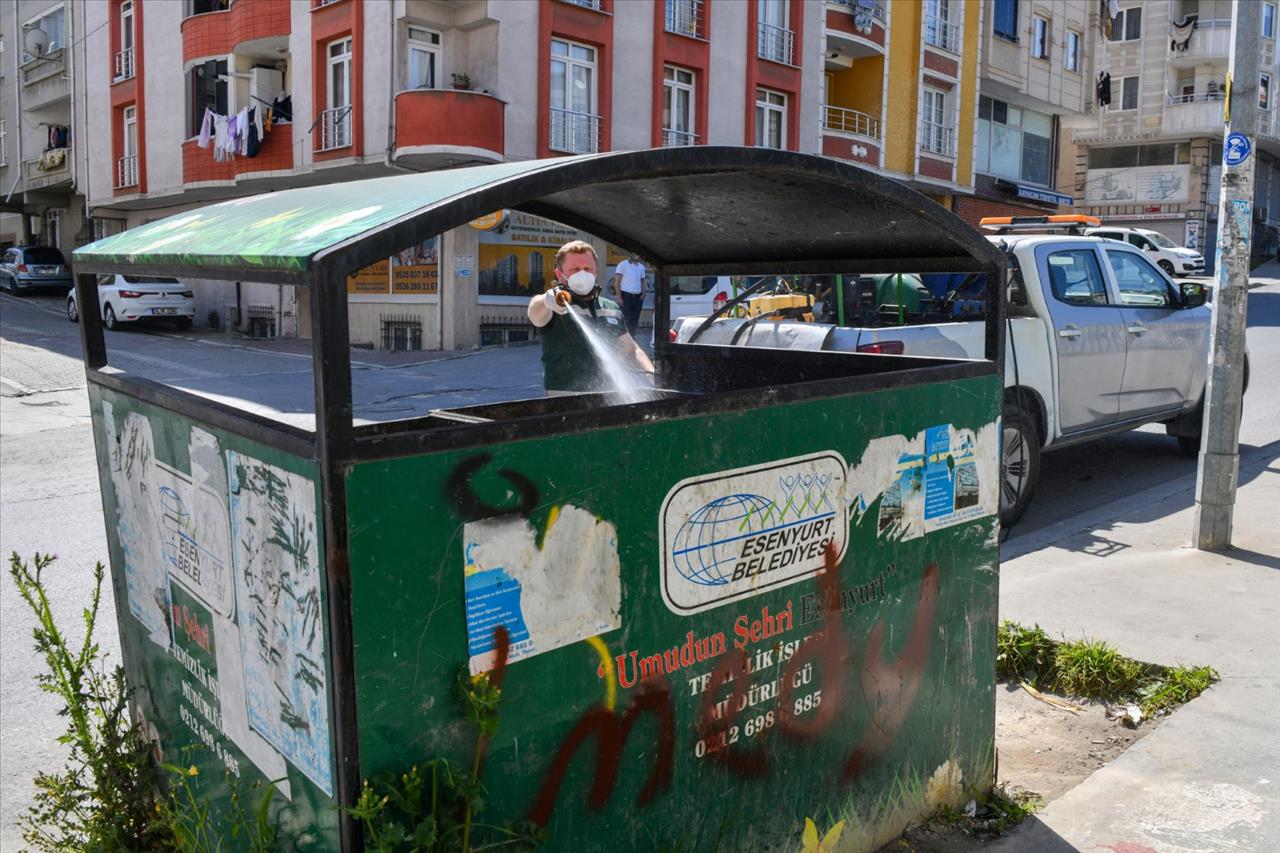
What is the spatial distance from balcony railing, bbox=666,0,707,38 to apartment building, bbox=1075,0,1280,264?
23096 millimetres

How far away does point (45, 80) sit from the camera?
36344 mm

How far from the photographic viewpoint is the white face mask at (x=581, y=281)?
5.53 meters

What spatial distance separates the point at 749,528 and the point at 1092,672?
2462mm

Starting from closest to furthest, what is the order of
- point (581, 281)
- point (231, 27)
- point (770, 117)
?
point (581, 281) < point (231, 27) < point (770, 117)

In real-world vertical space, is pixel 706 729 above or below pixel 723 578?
below

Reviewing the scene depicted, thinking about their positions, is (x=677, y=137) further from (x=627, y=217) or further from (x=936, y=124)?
(x=627, y=217)

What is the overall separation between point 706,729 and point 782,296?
5774 mm

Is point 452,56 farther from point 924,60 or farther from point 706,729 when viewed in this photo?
point 706,729

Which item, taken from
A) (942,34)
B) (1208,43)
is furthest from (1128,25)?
(942,34)

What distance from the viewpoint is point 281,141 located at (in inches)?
996

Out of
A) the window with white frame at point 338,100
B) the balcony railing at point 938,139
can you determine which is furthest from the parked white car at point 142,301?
the balcony railing at point 938,139

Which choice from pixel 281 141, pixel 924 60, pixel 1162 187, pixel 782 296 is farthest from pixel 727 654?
pixel 1162 187

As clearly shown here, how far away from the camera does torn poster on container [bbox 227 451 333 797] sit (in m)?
2.05

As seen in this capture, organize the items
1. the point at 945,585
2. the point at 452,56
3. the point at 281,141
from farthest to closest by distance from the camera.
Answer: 1. the point at 281,141
2. the point at 452,56
3. the point at 945,585
